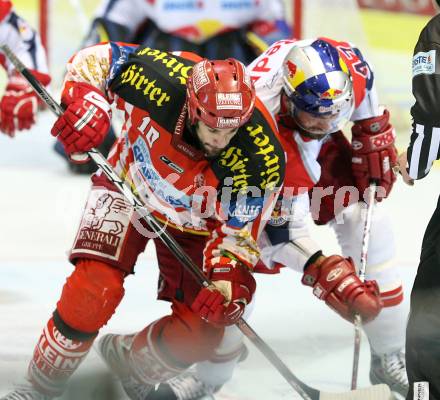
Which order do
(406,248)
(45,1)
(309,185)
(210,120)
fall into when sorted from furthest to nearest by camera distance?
(45,1) → (406,248) → (309,185) → (210,120)

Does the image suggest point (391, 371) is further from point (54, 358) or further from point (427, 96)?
point (427, 96)

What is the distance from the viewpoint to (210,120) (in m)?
2.82

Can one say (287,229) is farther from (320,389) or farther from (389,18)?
(389,18)

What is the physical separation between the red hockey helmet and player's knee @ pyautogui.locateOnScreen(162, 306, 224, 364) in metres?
0.58

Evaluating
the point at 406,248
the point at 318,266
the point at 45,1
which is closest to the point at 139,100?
the point at 318,266

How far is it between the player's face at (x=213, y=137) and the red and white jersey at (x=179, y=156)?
48mm

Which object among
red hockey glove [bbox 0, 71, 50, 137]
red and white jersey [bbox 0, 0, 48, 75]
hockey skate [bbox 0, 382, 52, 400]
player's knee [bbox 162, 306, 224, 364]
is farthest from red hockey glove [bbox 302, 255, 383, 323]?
red and white jersey [bbox 0, 0, 48, 75]

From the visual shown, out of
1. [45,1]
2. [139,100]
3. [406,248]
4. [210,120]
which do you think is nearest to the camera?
[210,120]

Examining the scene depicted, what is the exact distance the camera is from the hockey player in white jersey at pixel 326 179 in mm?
3141

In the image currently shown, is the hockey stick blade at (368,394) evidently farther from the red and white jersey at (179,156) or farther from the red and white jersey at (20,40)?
the red and white jersey at (20,40)

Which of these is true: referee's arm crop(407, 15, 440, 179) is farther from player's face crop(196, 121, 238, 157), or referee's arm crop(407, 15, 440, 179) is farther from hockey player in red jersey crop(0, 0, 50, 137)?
hockey player in red jersey crop(0, 0, 50, 137)

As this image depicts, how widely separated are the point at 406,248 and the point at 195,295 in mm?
1834

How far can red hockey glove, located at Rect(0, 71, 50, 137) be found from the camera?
4008mm

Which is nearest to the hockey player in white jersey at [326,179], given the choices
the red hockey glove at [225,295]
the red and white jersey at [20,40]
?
the red hockey glove at [225,295]
